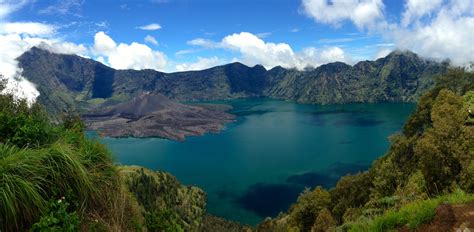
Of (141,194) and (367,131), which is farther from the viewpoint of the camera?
(367,131)

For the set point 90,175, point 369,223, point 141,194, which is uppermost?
point 90,175

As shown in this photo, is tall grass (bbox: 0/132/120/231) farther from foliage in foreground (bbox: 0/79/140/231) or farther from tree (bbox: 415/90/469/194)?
tree (bbox: 415/90/469/194)

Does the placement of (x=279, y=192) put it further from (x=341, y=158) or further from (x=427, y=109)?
(x=427, y=109)

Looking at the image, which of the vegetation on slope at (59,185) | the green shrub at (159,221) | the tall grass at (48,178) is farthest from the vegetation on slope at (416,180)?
the tall grass at (48,178)

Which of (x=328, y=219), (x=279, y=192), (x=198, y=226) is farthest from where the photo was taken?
(x=279, y=192)

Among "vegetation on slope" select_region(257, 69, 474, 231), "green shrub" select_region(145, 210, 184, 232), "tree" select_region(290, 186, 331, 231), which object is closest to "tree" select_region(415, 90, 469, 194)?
"vegetation on slope" select_region(257, 69, 474, 231)

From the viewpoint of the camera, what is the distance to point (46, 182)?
6582 millimetres

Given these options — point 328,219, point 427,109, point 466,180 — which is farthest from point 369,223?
point 427,109

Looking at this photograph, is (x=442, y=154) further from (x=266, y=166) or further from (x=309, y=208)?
(x=266, y=166)

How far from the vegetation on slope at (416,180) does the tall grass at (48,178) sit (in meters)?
5.30

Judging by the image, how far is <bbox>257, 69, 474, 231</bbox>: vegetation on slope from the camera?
6.92 m

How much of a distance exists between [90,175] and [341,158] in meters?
144

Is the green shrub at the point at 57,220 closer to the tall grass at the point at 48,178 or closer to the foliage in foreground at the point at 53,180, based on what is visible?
the foliage in foreground at the point at 53,180

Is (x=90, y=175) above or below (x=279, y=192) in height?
above
